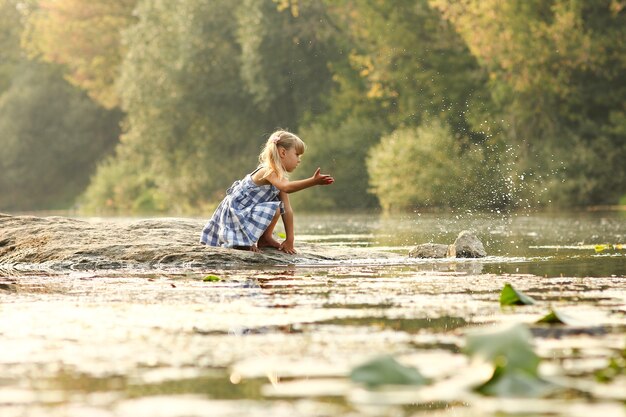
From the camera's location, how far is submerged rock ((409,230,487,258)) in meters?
11.0

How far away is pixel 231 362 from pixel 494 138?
108ft

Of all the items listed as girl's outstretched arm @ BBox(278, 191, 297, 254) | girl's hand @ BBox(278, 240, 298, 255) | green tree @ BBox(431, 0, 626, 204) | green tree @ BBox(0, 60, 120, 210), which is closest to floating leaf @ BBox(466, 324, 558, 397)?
girl's outstretched arm @ BBox(278, 191, 297, 254)

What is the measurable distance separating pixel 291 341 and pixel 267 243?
5.82 m

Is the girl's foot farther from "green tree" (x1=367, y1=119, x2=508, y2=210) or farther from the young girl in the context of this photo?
"green tree" (x1=367, y1=119, x2=508, y2=210)

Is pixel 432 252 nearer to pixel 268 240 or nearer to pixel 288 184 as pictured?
pixel 268 240

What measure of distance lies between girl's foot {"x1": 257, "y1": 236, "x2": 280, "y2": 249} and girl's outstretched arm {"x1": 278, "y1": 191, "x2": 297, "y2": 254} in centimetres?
7

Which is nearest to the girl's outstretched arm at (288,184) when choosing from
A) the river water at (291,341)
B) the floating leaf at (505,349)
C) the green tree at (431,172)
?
the river water at (291,341)

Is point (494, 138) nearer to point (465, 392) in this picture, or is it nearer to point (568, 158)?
point (568, 158)

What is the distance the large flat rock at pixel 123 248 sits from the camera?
1018 cm

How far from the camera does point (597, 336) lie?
5.00 metres

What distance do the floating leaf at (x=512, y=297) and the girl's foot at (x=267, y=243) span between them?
472cm

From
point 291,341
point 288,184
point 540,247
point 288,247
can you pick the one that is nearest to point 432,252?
point 288,247

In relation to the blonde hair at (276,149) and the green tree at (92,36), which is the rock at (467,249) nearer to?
the blonde hair at (276,149)

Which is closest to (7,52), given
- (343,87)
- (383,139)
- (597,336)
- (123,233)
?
(343,87)
